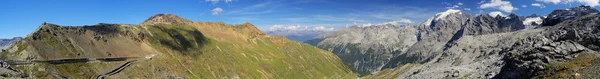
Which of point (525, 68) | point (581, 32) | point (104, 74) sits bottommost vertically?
point (104, 74)

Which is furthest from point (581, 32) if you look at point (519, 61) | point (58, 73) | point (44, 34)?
point (44, 34)

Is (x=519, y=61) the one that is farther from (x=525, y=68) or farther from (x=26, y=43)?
(x=26, y=43)

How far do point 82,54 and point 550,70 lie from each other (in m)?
200

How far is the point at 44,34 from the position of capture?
618 ft

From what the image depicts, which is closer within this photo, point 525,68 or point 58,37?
point 525,68

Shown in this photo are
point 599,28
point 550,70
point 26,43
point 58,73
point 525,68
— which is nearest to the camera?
point 550,70

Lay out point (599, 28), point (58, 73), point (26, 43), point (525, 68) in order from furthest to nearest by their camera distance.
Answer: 1. point (26, 43)
2. point (58, 73)
3. point (599, 28)
4. point (525, 68)

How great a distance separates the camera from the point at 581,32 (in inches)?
2670

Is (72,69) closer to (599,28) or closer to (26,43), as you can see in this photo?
(26,43)

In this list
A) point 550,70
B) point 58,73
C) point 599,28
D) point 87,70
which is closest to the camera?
point 550,70

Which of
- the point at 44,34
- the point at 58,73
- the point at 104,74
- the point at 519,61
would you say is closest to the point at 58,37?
the point at 44,34

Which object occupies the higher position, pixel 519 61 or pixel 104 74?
pixel 519 61

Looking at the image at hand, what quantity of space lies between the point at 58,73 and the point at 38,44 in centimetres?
2780

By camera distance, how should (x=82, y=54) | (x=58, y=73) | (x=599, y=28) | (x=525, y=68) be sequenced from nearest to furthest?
(x=525, y=68) < (x=599, y=28) < (x=58, y=73) < (x=82, y=54)
